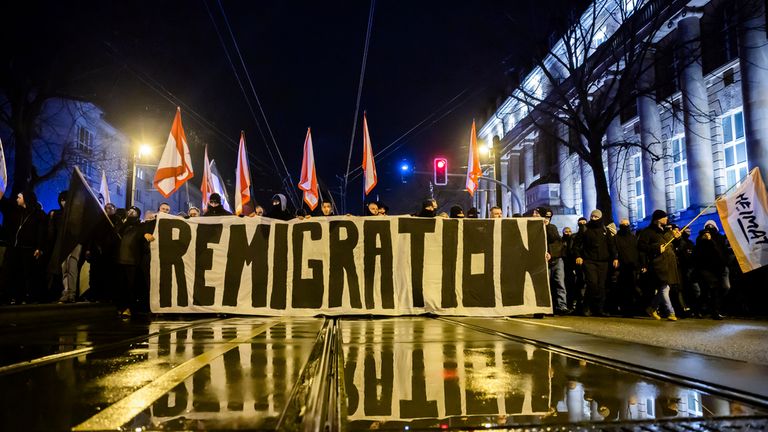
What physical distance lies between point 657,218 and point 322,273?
631 centimetres

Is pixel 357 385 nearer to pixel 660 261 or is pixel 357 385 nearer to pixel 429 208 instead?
pixel 429 208

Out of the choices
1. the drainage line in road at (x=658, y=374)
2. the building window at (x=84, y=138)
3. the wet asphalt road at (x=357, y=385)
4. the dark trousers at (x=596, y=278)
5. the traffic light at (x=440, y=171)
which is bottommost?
the drainage line in road at (x=658, y=374)

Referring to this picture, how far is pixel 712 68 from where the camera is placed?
22.6m

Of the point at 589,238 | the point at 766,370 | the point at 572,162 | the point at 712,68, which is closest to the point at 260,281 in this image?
the point at 589,238

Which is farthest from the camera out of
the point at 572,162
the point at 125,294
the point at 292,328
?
the point at 572,162

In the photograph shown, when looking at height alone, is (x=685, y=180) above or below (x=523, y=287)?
above

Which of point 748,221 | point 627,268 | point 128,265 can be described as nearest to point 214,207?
point 128,265

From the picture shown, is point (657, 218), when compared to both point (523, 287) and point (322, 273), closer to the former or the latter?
point (523, 287)

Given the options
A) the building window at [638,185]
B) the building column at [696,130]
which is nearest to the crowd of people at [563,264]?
the building column at [696,130]

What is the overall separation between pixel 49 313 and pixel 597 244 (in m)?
10.1

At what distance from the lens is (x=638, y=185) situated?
28.9 m

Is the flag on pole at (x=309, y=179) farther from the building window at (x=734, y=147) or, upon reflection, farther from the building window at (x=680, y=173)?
the building window at (x=680, y=173)

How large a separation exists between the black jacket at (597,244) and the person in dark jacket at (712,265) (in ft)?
4.97

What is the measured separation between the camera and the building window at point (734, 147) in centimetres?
2103
